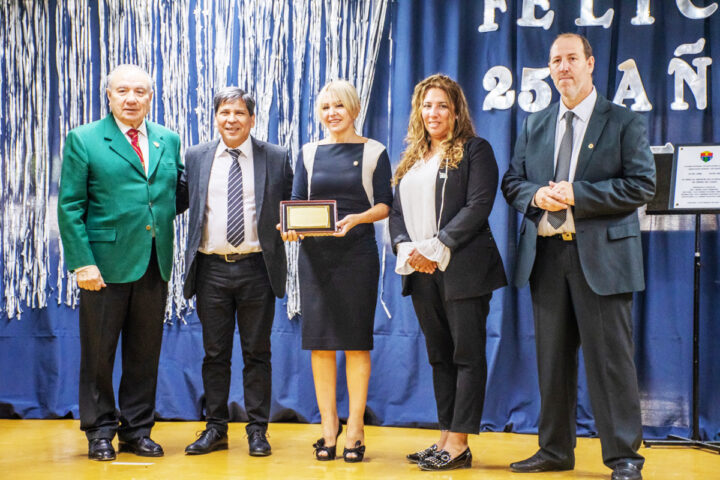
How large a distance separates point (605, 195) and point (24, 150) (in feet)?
11.3

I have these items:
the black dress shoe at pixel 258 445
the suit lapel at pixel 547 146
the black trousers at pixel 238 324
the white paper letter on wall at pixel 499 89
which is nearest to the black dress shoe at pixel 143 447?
the black trousers at pixel 238 324

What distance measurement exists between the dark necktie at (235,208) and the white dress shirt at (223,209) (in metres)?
0.01

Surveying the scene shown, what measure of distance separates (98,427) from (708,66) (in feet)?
11.3

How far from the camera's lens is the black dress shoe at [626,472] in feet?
9.67

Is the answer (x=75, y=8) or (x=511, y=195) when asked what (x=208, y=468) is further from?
(x=75, y=8)

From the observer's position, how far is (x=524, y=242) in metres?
3.20

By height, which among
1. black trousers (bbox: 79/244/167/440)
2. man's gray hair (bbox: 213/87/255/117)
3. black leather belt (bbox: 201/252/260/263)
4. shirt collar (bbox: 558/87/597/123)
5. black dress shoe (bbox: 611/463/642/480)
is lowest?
black dress shoe (bbox: 611/463/642/480)

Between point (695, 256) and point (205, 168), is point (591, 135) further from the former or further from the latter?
point (205, 168)

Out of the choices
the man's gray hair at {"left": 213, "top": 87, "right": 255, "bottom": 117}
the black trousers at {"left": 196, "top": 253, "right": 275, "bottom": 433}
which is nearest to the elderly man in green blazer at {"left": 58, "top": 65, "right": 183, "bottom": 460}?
the black trousers at {"left": 196, "top": 253, "right": 275, "bottom": 433}

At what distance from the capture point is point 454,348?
3230mm

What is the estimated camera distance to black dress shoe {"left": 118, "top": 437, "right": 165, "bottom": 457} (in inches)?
137

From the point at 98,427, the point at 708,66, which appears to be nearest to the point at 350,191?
the point at 98,427

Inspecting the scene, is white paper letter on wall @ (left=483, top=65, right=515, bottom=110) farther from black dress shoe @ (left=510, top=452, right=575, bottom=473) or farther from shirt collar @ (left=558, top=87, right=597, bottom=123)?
black dress shoe @ (left=510, top=452, right=575, bottom=473)

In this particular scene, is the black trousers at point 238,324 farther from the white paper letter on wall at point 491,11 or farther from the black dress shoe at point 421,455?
the white paper letter on wall at point 491,11
